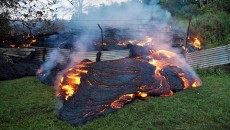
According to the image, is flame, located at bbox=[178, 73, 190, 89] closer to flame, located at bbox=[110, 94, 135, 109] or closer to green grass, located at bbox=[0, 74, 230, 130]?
green grass, located at bbox=[0, 74, 230, 130]

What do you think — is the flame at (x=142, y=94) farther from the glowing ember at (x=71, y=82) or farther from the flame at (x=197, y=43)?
the flame at (x=197, y=43)

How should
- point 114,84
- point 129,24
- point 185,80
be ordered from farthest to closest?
point 129,24, point 185,80, point 114,84

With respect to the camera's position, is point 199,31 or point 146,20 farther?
point 146,20

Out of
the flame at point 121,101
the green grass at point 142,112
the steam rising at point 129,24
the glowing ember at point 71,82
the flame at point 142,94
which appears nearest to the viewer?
the green grass at point 142,112

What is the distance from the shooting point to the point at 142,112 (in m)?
8.15

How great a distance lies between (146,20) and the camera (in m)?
19.6

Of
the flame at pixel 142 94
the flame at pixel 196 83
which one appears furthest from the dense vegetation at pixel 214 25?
the flame at pixel 142 94

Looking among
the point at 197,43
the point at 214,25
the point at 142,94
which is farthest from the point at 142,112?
the point at 214,25

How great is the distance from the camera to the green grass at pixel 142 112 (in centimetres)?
731

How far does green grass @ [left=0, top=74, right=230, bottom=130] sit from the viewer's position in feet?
24.0

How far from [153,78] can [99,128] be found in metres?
3.82

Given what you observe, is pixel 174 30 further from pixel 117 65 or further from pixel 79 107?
pixel 79 107

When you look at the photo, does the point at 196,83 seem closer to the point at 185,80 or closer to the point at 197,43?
the point at 185,80

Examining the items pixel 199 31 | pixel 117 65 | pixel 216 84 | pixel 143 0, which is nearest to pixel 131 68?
pixel 117 65
